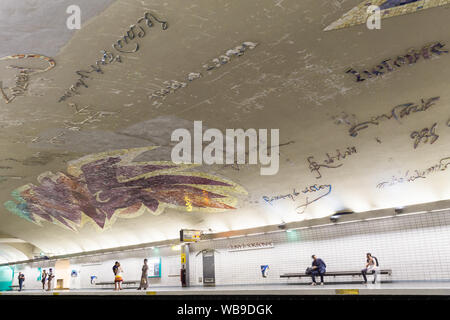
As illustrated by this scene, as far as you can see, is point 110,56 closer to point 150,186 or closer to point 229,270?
point 150,186

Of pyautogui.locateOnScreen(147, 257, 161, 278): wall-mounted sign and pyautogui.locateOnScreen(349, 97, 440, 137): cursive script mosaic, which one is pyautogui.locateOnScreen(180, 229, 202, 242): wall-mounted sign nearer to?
pyautogui.locateOnScreen(147, 257, 161, 278): wall-mounted sign

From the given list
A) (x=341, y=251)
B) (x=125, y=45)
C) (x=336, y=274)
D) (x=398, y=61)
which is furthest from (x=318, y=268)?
(x=125, y=45)

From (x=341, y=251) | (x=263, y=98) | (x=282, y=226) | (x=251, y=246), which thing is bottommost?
(x=341, y=251)

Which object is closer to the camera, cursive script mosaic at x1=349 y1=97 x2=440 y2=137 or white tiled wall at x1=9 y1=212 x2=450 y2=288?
cursive script mosaic at x1=349 y1=97 x2=440 y2=137

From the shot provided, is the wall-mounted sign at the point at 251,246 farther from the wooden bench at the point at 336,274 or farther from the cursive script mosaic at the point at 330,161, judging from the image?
the cursive script mosaic at the point at 330,161

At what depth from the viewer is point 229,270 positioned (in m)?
16.6

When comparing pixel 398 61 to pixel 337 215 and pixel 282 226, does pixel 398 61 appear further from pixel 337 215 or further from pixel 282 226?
pixel 282 226

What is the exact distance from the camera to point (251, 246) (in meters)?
15.9
